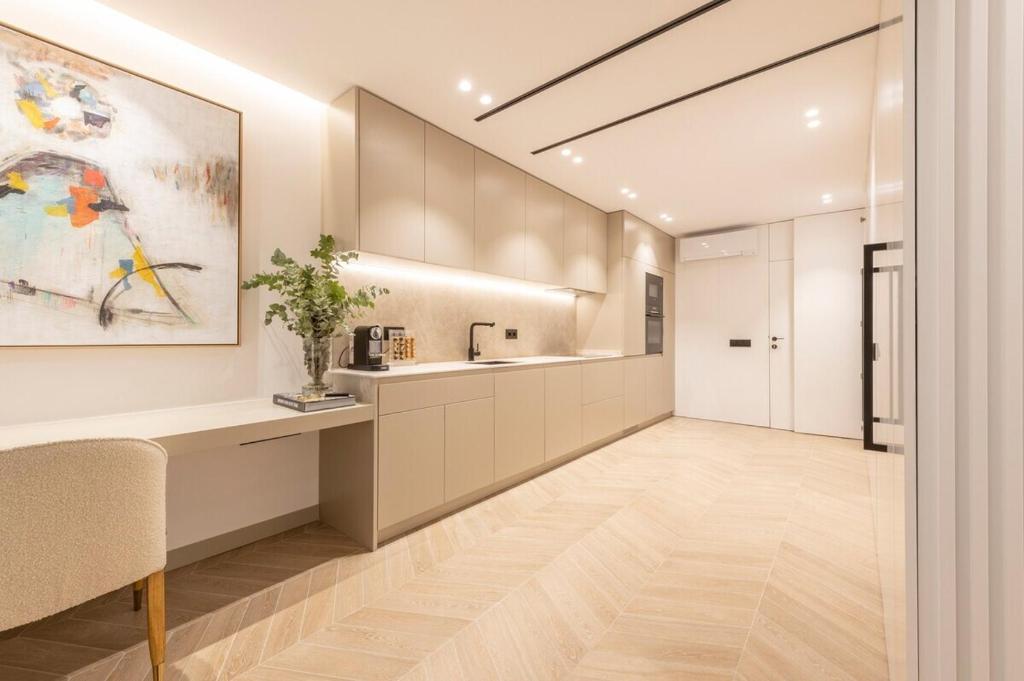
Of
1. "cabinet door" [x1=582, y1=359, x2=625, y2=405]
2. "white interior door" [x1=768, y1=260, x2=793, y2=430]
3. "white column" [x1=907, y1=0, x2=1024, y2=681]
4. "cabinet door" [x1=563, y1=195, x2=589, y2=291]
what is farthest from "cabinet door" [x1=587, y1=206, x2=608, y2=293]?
"white column" [x1=907, y1=0, x2=1024, y2=681]

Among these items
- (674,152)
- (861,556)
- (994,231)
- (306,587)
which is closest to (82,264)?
(306,587)

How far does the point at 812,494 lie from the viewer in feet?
10.7

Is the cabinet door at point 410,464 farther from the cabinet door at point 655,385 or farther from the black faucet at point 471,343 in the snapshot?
the cabinet door at point 655,385

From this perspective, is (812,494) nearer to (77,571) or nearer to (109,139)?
(77,571)

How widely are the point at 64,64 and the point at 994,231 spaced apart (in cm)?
316

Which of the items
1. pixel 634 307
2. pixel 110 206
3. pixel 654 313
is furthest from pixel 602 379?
pixel 110 206

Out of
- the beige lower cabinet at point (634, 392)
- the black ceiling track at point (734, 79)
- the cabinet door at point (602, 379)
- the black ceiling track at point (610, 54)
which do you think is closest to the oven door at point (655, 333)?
the beige lower cabinet at point (634, 392)

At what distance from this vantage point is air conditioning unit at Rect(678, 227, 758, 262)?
18.4 feet

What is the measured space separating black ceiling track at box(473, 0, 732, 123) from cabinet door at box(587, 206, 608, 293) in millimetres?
2191

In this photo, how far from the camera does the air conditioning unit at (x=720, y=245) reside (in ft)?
18.4

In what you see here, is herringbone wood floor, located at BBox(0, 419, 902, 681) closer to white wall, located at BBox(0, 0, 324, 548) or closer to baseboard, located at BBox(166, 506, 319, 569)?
baseboard, located at BBox(166, 506, 319, 569)

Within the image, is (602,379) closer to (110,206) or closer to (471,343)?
(471,343)

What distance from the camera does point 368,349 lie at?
2.64 m

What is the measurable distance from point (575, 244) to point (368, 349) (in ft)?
8.89
